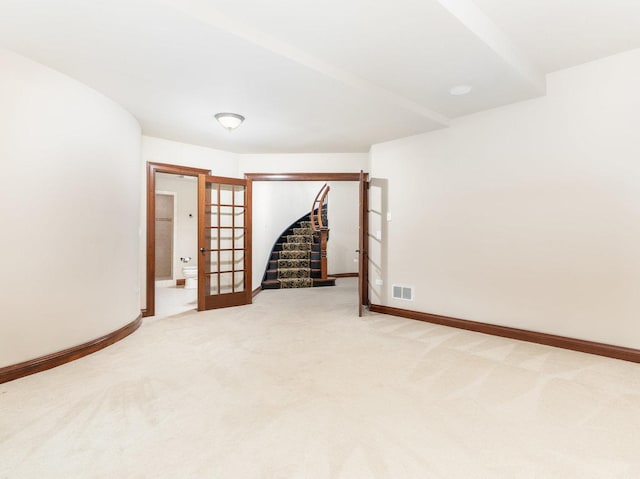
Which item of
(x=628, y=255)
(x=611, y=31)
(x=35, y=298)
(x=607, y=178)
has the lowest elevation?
(x=35, y=298)

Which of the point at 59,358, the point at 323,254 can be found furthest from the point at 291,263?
the point at 59,358

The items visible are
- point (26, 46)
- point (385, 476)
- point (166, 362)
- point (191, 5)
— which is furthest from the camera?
point (166, 362)

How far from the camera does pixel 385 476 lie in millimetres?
1556

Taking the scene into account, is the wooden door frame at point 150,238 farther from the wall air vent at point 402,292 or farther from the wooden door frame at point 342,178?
the wall air vent at point 402,292

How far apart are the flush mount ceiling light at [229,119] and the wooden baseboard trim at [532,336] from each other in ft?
10.5

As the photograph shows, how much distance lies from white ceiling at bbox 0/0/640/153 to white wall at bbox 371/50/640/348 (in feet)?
1.15

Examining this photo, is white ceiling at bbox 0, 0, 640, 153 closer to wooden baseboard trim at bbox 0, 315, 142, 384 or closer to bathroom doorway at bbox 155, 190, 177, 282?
wooden baseboard trim at bbox 0, 315, 142, 384

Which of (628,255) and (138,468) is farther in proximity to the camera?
(628,255)

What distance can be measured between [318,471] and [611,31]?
147 inches

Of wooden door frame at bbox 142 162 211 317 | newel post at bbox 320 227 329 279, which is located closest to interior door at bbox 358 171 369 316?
newel post at bbox 320 227 329 279

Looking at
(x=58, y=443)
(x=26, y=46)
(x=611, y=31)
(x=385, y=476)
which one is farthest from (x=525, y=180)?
(x=26, y=46)

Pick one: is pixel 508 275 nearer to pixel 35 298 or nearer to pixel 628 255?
pixel 628 255

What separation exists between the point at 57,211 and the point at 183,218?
509cm

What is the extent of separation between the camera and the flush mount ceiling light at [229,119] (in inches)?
149
